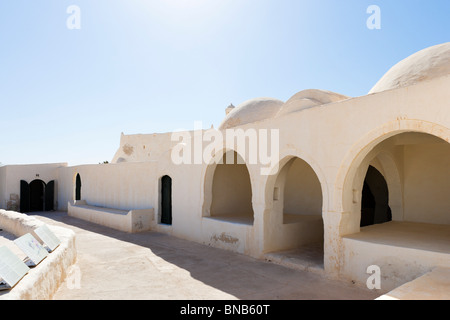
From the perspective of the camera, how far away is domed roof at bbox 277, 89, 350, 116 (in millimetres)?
8742

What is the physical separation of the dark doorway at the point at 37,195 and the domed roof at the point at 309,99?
17606 millimetres

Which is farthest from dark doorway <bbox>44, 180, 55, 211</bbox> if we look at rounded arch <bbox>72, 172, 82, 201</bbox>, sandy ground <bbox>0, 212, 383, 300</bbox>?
sandy ground <bbox>0, 212, 383, 300</bbox>

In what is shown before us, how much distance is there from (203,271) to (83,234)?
6344 millimetres

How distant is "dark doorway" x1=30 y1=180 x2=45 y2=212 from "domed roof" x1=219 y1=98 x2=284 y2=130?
46.3 feet

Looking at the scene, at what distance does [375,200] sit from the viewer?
11.2m

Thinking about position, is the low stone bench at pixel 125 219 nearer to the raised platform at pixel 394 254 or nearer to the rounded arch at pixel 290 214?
the rounded arch at pixel 290 214


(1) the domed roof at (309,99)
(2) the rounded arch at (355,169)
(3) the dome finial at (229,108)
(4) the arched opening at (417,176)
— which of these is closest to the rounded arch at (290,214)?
(2) the rounded arch at (355,169)

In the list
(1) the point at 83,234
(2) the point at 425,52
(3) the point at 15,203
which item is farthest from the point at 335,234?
(3) the point at 15,203

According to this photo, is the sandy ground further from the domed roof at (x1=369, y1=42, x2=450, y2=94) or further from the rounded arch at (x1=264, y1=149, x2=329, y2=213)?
the domed roof at (x1=369, y1=42, x2=450, y2=94)

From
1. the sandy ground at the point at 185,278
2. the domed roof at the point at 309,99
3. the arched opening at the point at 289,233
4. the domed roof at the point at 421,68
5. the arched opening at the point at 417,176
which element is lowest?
the sandy ground at the point at 185,278

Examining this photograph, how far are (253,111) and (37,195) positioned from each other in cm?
1572

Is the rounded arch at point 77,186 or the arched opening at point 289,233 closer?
the arched opening at point 289,233

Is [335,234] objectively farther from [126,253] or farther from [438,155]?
[126,253]

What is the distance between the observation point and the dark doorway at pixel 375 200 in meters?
10.9
